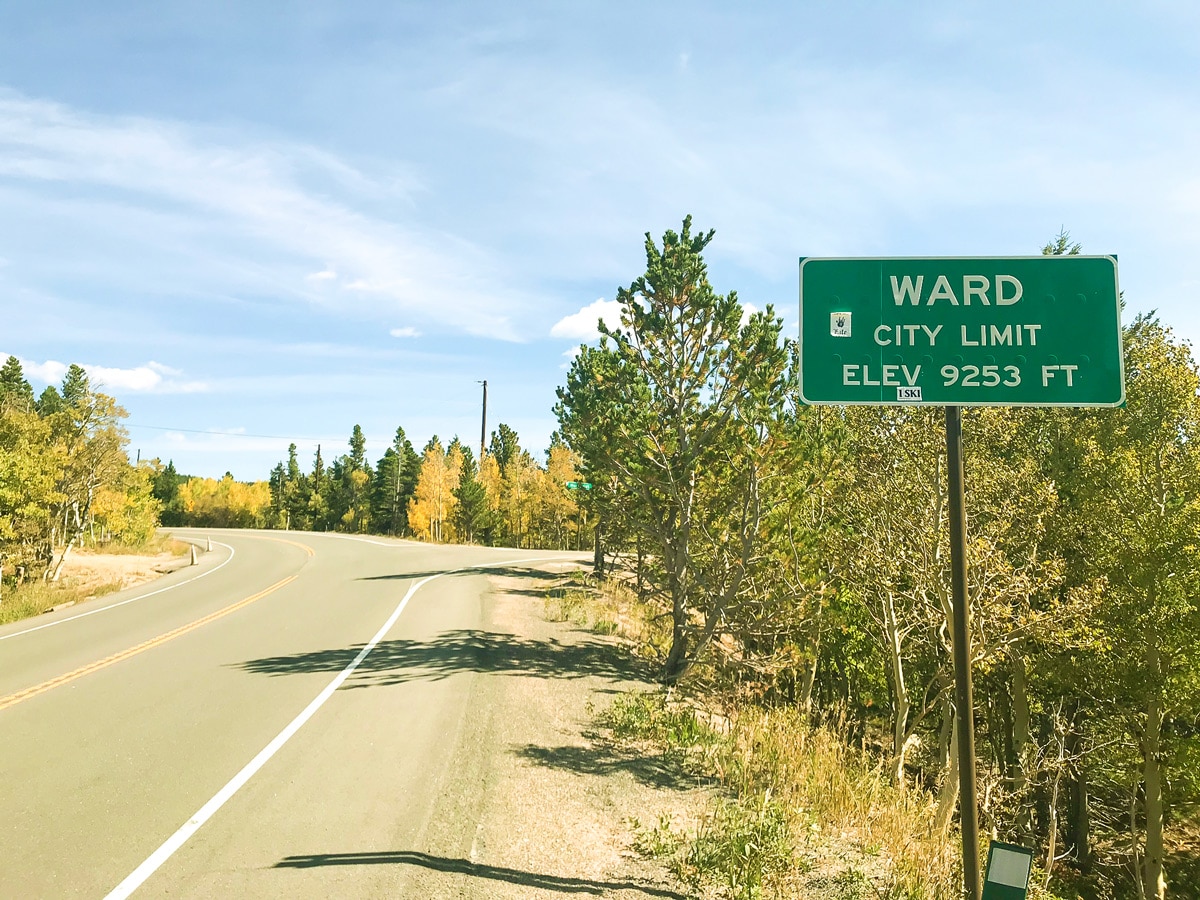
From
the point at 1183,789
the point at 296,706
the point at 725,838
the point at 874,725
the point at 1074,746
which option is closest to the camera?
the point at 725,838

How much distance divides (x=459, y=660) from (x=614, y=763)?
19.3ft

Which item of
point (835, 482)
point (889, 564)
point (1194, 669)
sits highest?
point (835, 482)

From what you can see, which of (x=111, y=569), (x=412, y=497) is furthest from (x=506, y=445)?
(x=111, y=569)

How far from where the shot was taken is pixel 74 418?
36625 millimetres

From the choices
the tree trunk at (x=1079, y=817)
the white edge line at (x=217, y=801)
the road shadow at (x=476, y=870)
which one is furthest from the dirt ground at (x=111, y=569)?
the tree trunk at (x=1079, y=817)

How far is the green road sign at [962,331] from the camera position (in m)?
5.17

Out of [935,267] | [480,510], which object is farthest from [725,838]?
[480,510]

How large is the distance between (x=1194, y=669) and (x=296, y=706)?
18551 mm

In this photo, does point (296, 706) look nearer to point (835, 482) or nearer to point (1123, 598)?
point (835, 482)

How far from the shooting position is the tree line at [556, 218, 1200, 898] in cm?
1318

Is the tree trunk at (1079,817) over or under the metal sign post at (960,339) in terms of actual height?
under

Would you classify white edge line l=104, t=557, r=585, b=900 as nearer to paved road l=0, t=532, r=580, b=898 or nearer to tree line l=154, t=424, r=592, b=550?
paved road l=0, t=532, r=580, b=898

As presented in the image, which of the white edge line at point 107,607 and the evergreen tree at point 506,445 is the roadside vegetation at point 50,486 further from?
the evergreen tree at point 506,445

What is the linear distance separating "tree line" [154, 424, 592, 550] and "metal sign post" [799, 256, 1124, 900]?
107 feet
